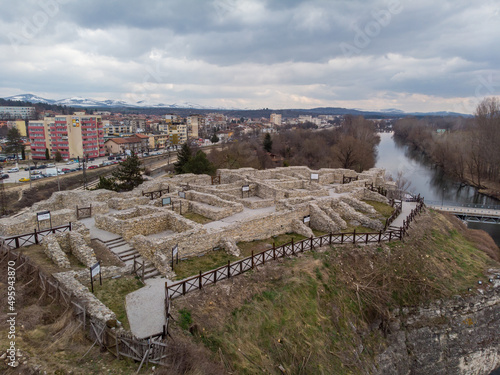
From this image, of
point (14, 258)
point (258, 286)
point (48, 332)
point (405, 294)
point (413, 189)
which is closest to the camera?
point (48, 332)

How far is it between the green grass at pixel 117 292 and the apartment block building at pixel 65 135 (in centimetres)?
6355

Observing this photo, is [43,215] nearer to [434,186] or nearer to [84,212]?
[84,212]

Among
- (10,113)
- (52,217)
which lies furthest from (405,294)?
(10,113)

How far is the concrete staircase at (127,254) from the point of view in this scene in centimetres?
1188

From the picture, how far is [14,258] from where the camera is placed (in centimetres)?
1080

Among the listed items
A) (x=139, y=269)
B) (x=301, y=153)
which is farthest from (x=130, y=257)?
(x=301, y=153)

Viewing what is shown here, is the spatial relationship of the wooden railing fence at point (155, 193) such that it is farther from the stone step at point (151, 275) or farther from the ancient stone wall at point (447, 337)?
the ancient stone wall at point (447, 337)

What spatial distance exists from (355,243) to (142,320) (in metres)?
10.4

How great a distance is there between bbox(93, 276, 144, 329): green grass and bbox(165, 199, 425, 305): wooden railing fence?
1.24 metres

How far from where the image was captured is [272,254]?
13.8 m

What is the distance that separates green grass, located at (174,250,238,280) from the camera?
39.7ft

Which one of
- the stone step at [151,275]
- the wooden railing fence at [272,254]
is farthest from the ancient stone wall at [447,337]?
the stone step at [151,275]

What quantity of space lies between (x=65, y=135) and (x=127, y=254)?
2488 inches

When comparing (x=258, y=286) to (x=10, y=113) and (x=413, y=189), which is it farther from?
(x=10, y=113)
